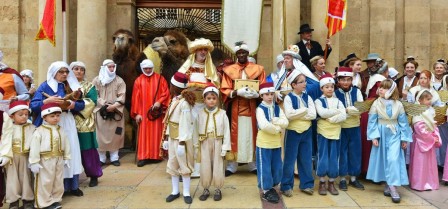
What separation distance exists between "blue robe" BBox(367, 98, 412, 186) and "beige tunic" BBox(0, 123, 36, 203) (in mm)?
4576

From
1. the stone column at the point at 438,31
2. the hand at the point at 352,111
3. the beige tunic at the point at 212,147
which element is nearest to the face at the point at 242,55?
the beige tunic at the point at 212,147

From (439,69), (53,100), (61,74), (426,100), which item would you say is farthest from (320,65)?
(53,100)

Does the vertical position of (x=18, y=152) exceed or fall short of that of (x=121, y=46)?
it falls short

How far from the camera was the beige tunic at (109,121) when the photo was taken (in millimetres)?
7426

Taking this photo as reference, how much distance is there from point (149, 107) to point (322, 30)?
413 centimetres

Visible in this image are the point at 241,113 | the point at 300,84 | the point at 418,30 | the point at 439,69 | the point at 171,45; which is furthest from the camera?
the point at 418,30

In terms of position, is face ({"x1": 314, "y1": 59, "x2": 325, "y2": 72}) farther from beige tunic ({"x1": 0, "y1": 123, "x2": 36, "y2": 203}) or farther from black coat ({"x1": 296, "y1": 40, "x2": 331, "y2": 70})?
beige tunic ({"x1": 0, "y1": 123, "x2": 36, "y2": 203})

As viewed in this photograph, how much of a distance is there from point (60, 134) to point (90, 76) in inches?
147

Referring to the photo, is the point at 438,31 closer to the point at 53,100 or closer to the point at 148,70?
the point at 148,70

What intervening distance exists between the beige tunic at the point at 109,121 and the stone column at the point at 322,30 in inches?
170

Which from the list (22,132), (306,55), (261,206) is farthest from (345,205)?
(22,132)

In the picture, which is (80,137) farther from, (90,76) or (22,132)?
(90,76)

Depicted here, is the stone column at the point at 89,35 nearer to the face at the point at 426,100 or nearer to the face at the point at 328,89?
the face at the point at 328,89

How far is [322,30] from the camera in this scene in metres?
8.55
